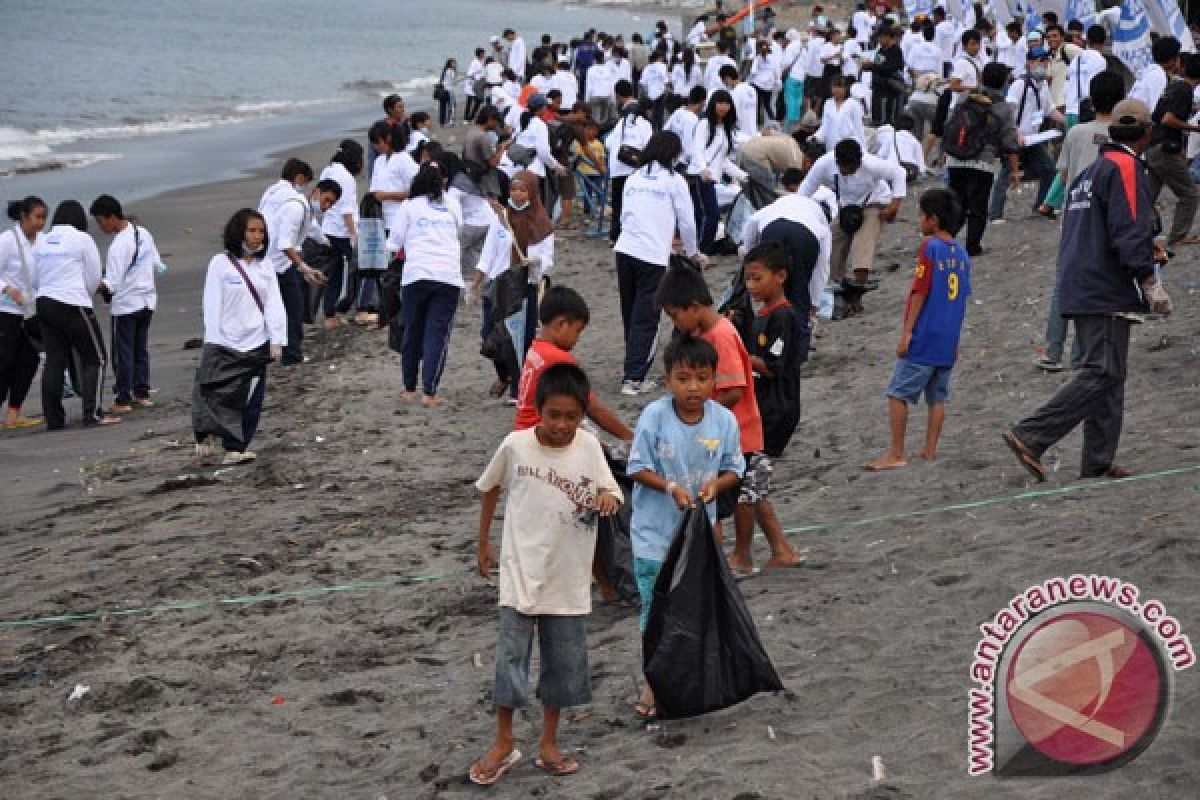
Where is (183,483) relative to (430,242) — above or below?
below

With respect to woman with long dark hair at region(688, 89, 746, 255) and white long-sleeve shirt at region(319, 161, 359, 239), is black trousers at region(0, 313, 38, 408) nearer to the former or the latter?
white long-sleeve shirt at region(319, 161, 359, 239)

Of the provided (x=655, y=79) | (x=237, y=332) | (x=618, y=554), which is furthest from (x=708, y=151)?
(x=655, y=79)

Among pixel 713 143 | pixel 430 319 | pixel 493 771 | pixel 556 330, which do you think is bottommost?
pixel 493 771

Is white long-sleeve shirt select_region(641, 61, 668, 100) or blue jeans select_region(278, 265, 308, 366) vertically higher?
Result: white long-sleeve shirt select_region(641, 61, 668, 100)

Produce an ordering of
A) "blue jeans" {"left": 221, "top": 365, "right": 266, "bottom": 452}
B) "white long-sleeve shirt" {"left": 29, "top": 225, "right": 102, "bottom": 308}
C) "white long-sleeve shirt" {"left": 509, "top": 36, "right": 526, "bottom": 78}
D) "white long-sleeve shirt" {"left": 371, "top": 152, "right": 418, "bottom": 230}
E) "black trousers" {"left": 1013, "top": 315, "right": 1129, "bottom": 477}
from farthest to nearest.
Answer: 1. "white long-sleeve shirt" {"left": 509, "top": 36, "right": 526, "bottom": 78}
2. "white long-sleeve shirt" {"left": 371, "top": 152, "right": 418, "bottom": 230}
3. "white long-sleeve shirt" {"left": 29, "top": 225, "right": 102, "bottom": 308}
4. "blue jeans" {"left": 221, "top": 365, "right": 266, "bottom": 452}
5. "black trousers" {"left": 1013, "top": 315, "right": 1129, "bottom": 477}

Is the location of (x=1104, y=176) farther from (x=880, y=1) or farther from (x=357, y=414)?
(x=880, y=1)

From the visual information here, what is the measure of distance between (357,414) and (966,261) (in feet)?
15.6

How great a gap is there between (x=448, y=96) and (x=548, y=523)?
1257 inches

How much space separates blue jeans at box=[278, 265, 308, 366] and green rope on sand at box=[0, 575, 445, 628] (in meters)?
5.50

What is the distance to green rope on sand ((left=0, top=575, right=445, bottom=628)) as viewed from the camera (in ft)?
24.0

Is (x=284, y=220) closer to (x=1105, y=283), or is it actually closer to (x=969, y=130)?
(x=969, y=130)

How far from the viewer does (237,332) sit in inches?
394

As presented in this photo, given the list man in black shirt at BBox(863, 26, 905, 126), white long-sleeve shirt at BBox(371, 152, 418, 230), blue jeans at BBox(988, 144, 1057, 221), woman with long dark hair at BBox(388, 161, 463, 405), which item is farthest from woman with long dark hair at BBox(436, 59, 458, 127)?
woman with long dark hair at BBox(388, 161, 463, 405)

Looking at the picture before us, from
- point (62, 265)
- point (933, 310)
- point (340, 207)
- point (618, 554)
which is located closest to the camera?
point (618, 554)
